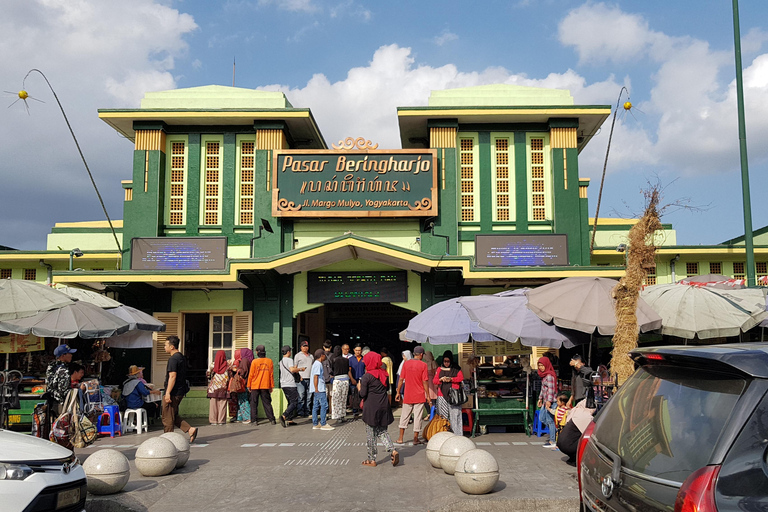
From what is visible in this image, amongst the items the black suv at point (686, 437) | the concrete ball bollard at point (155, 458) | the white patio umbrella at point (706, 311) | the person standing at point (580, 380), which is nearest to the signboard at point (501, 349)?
the white patio umbrella at point (706, 311)

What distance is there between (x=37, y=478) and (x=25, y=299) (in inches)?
274

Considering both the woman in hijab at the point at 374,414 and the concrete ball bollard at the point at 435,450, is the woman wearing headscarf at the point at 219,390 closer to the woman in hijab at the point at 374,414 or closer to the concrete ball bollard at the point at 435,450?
the woman in hijab at the point at 374,414

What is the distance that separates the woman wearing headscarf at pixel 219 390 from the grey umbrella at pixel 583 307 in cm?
778

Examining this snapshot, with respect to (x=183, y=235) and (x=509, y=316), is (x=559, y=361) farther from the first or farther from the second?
(x=183, y=235)

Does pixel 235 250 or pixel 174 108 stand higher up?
pixel 174 108

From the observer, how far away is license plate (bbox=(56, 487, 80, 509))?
605 cm

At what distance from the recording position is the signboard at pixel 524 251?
17.0 meters

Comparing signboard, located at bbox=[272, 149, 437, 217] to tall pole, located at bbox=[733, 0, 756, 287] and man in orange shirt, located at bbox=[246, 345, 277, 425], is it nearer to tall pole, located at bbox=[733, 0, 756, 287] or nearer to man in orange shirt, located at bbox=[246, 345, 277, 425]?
man in orange shirt, located at bbox=[246, 345, 277, 425]

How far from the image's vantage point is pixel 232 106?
18.5m

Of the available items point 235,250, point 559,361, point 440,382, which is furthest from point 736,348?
point 235,250

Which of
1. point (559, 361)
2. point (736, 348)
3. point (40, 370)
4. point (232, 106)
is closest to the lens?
point (736, 348)

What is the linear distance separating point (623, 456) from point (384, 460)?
712 cm

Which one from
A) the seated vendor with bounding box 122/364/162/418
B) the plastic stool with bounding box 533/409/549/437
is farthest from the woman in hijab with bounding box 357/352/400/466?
the seated vendor with bounding box 122/364/162/418

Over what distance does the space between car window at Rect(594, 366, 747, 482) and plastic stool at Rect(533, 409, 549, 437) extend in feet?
29.2
